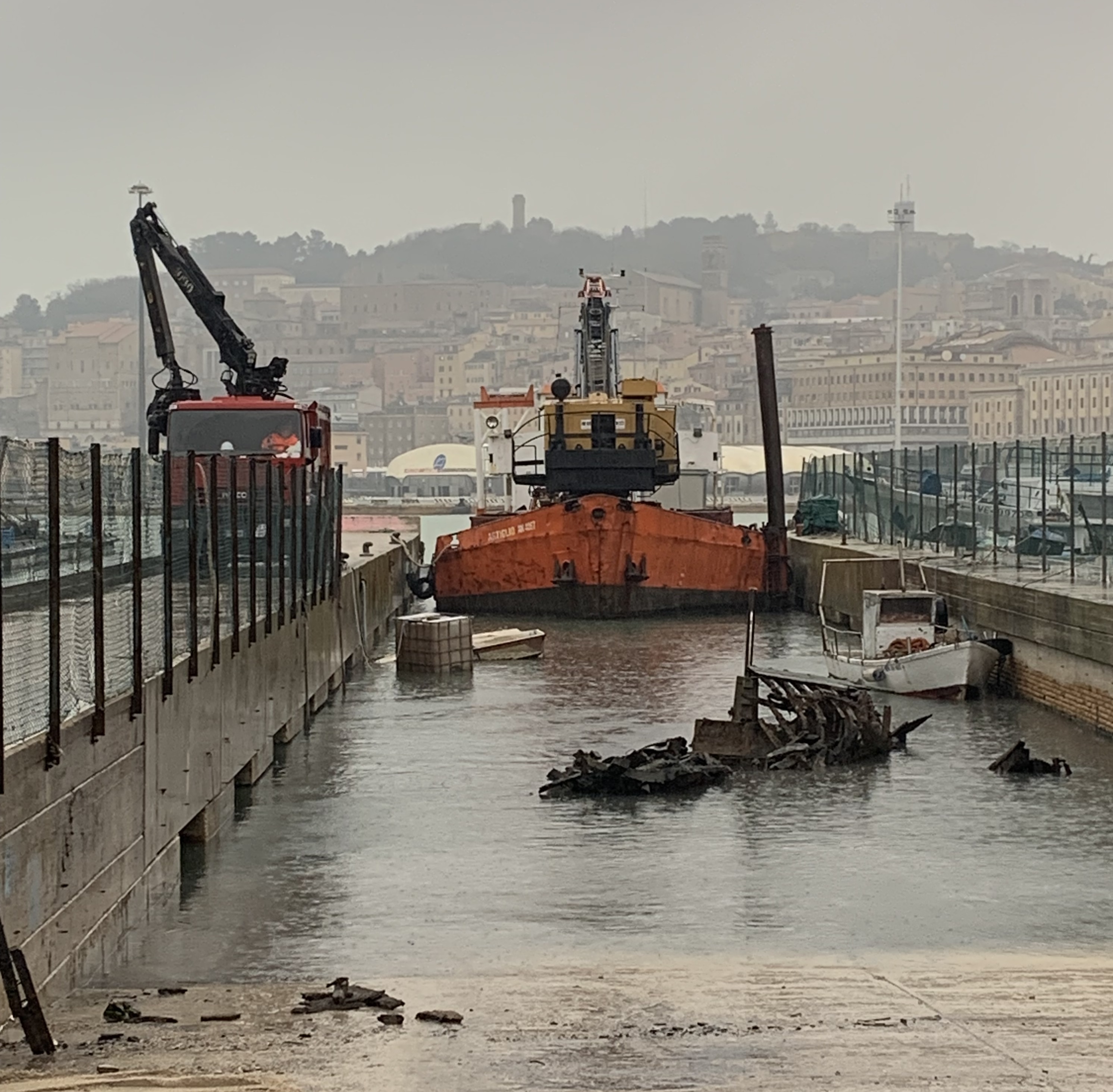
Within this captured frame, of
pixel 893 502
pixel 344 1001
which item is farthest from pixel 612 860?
pixel 893 502

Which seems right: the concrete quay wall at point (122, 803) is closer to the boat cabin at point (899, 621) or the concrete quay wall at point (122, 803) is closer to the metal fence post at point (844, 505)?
the boat cabin at point (899, 621)

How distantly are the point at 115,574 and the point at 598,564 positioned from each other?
29.2 m

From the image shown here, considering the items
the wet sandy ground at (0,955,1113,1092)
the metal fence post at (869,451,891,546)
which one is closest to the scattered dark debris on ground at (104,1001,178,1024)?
the wet sandy ground at (0,955,1113,1092)

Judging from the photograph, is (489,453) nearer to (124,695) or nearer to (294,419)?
(294,419)

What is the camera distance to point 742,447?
177 metres

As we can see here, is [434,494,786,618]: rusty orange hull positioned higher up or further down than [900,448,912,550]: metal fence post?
further down

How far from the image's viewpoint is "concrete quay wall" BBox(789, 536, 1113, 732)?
22.6 m

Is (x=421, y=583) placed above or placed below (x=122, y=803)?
below

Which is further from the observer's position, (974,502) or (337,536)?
(974,502)

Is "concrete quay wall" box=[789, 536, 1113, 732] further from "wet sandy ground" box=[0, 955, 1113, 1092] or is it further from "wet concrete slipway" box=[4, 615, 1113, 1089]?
"wet sandy ground" box=[0, 955, 1113, 1092]

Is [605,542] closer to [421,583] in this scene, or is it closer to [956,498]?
[421,583]

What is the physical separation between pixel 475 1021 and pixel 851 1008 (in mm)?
1756

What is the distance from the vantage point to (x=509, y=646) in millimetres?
32312

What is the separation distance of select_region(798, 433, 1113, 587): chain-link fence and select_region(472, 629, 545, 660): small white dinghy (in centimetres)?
682
